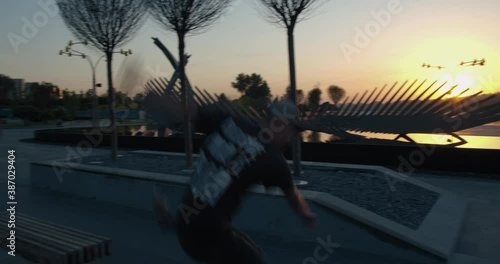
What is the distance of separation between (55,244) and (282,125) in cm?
266

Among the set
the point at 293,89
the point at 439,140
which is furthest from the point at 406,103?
the point at 439,140

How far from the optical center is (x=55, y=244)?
3.57 meters

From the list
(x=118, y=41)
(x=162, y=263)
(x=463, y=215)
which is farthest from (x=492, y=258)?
(x=118, y=41)

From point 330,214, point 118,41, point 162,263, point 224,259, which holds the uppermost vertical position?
point 118,41

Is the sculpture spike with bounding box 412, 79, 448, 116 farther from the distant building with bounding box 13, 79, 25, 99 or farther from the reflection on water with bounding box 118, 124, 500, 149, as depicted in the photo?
the distant building with bounding box 13, 79, 25, 99

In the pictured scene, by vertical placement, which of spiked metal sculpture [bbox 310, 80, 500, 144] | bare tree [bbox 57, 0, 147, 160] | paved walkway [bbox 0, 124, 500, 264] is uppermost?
bare tree [bbox 57, 0, 147, 160]

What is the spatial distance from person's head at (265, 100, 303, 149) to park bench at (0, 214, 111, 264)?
235cm

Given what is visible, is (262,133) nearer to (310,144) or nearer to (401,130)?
(401,130)

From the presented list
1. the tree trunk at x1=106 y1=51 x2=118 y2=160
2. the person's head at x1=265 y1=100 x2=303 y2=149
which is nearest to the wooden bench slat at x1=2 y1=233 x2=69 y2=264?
the person's head at x1=265 y1=100 x2=303 y2=149

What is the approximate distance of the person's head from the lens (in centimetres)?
189

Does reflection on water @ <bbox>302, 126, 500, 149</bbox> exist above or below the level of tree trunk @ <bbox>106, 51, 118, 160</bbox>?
below

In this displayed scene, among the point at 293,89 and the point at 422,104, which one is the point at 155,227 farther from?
the point at 422,104

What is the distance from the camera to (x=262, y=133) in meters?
1.89

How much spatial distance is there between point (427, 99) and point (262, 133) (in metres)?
8.96
